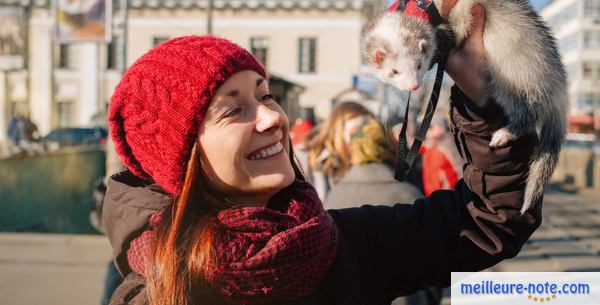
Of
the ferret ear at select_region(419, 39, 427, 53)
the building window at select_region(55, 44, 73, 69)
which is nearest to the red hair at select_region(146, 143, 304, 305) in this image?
the ferret ear at select_region(419, 39, 427, 53)

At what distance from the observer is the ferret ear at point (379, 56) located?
167cm

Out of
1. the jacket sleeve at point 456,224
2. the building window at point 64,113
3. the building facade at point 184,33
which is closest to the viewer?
the jacket sleeve at point 456,224

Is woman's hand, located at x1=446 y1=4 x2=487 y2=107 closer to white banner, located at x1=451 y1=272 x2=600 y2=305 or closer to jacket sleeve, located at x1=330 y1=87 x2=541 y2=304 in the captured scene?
jacket sleeve, located at x1=330 y1=87 x2=541 y2=304

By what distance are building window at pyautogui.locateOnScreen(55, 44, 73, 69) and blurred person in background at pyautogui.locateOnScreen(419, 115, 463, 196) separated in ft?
115

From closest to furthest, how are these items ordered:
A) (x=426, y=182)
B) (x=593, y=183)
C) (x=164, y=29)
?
(x=426, y=182) → (x=593, y=183) → (x=164, y=29)

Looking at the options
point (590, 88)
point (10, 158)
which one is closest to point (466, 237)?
point (10, 158)

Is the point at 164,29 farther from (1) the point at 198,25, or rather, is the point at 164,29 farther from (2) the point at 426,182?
(2) the point at 426,182

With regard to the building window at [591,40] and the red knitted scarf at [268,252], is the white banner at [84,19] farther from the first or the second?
the building window at [591,40]

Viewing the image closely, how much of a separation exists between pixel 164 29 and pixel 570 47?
127 feet

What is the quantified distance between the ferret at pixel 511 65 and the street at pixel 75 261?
5049mm

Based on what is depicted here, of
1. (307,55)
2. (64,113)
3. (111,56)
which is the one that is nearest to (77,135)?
(64,113)

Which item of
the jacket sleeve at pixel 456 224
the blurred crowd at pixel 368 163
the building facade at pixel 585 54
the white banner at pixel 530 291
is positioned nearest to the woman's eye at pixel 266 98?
the jacket sleeve at pixel 456 224

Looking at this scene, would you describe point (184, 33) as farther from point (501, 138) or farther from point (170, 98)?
point (501, 138)

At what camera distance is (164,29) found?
3519 cm
